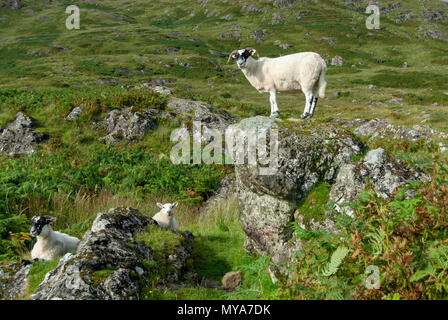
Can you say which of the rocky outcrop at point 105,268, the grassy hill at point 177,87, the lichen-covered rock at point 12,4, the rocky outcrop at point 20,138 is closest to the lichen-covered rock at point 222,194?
the grassy hill at point 177,87

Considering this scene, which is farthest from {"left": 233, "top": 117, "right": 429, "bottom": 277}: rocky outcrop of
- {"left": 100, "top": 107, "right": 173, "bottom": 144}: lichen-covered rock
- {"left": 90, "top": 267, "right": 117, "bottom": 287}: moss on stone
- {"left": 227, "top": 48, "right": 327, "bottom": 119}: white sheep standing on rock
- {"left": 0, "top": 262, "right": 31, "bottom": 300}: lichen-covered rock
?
{"left": 100, "top": 107, "right": 173, "bottom": 144}: lichen-covered rock

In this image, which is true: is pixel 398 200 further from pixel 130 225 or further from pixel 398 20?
pixel 398 20

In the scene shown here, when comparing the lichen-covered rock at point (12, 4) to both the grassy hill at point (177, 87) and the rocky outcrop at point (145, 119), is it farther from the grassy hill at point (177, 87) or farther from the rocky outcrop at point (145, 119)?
the rocky outcrop at point (145, 119)

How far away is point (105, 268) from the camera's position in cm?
499

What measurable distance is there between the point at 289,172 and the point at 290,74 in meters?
3.86

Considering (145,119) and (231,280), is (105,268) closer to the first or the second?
(231,280)

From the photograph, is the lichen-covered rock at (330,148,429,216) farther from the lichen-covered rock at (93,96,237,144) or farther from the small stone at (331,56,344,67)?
the small stone at (331,56,344,67)

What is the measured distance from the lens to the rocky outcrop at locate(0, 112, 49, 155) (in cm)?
1758

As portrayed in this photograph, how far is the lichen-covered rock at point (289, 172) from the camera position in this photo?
7.50m

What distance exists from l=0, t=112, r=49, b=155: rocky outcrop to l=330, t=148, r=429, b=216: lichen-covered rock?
53.2ft

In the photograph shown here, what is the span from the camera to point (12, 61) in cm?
8438

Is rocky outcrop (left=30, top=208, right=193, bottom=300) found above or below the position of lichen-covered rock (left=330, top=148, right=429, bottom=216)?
below

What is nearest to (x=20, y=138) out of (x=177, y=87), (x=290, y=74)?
(x=290, y=74)

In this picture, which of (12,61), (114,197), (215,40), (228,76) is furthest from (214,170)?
(215,40)
